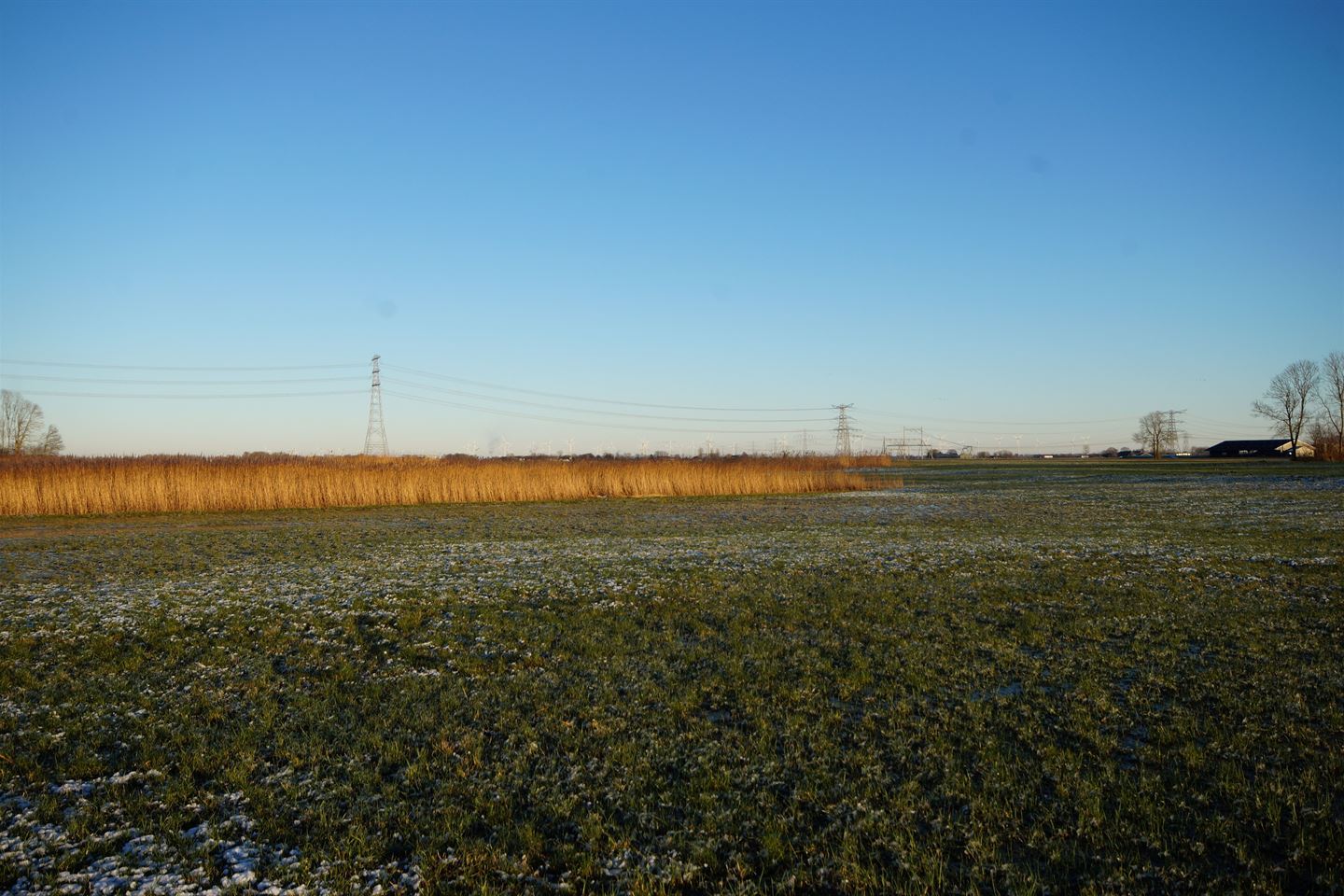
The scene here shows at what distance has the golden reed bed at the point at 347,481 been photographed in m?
28.2

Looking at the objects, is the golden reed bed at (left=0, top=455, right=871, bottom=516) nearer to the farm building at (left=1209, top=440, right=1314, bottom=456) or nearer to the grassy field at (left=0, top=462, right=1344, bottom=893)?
the grassy field at (left=0, top=462, right=1344, bottom=893)

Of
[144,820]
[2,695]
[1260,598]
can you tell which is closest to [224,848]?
[144,820]

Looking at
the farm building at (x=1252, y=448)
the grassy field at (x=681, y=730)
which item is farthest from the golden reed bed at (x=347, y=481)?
the farm building at (x=1252, y=448)

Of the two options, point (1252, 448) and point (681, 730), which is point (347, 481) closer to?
point (681, 730)

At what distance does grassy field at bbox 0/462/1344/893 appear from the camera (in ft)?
13.6

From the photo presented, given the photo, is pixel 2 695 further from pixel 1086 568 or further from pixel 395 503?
pixel 395 503

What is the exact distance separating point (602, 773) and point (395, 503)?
1210 inches

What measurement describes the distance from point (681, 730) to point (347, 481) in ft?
100

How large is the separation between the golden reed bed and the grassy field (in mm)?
17823

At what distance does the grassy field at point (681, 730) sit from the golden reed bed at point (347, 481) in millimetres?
17823

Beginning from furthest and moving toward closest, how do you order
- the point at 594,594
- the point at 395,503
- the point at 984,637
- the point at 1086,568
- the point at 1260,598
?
the point at 395,503, the point at 1086,568, the point at 594,594, the point at 1260,598, the point at 984,637

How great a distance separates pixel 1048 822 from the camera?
4.43 m

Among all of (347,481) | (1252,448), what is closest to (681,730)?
(347,481)

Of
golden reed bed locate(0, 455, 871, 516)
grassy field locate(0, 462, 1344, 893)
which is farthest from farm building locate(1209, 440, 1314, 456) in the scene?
grassy field locate(0, 462, 1344, 893)
